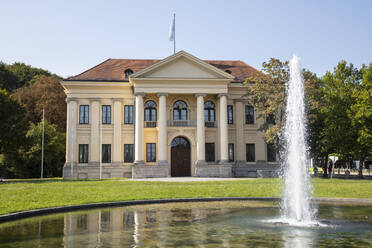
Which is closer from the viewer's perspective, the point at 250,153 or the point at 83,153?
the point at 83,153

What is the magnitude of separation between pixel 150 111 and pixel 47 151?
15.5m

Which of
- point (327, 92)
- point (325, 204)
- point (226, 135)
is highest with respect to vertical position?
point (327, 92)

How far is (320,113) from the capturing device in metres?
38.3

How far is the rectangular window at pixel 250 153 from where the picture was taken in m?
44.2

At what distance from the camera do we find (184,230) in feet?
31.7

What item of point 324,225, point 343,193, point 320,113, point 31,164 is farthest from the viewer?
point 31,164

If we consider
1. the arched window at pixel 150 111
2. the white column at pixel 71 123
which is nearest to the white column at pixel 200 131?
the arched window at pixel 150 111

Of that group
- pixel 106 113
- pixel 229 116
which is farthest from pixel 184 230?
pixel 229 116

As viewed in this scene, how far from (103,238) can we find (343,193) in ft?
50.7

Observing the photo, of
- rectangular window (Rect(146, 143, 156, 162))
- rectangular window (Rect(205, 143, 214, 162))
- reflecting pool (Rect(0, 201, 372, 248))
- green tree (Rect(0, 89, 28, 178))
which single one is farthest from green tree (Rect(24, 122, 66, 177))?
reflecting pool (Rect(0, 201, 372, 248))

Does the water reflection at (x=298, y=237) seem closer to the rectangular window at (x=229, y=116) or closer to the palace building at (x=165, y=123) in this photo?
the palace building at (x=165, y=123)

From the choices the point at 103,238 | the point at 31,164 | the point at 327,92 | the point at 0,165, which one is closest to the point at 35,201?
the point at 103,238

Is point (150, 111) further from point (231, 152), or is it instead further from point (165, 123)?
point (231, 152)

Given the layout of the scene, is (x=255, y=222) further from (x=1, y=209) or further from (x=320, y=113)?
(x=320, y=113)
